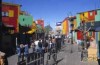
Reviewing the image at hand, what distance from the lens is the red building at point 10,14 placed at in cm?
4294

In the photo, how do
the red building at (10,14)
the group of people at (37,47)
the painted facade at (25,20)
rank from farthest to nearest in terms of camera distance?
the painted facade at (25,20) → the red building at (10,14) → the group of people at (37,47)

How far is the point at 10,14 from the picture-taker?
44.0 m

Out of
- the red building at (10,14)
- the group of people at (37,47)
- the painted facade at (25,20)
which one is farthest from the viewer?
the painted facade at (25,20)

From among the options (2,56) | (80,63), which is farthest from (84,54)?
(2,56)

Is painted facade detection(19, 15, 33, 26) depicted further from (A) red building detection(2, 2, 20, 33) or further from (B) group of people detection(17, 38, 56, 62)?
(B) group of people detection(17, 38, 56, 62)

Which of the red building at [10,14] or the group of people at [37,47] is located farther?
the red building at [10,14]

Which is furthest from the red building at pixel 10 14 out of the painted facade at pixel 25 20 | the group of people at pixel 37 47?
the group of people at pixel 37 47

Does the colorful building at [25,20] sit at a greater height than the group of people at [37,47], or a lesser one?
greater

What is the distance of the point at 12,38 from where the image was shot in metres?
40.4

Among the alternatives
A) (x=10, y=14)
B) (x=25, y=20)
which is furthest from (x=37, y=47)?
(x=25, y=20)

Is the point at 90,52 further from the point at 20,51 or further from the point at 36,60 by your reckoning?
the point at 36,60

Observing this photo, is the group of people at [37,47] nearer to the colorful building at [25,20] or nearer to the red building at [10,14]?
the red building at [10,14]

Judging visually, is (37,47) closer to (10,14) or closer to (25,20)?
(10,14)

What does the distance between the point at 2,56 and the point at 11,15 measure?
34879 mm
